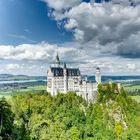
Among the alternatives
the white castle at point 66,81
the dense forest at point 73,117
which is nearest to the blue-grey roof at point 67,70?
the white castle at point 66,81

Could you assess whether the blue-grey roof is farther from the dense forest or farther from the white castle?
the dense forest

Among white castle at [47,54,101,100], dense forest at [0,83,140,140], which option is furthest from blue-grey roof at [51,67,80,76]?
dense forest at [0,83,140,140]

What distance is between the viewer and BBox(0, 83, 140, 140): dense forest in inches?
3706

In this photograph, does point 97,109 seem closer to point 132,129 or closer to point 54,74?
point 132,129

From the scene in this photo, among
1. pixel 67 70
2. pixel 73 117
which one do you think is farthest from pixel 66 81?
pixel 73 117

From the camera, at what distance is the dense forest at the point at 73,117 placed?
309 ft

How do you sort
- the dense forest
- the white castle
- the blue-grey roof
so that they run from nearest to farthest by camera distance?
the dense forest
the white castle
the blue-grey roof

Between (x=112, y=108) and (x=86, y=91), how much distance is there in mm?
38665

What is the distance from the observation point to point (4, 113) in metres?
82.6

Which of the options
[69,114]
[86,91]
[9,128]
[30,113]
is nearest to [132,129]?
[69,114]

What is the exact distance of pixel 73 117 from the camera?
114125 mm

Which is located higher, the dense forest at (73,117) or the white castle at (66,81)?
the white castle at (66,81)

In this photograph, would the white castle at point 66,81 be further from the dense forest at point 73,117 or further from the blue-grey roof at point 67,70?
the dense forest at point 73,117

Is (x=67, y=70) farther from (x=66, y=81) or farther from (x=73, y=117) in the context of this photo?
(x=73, y=117)
